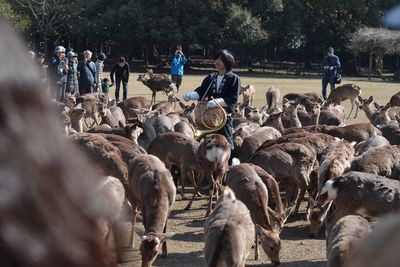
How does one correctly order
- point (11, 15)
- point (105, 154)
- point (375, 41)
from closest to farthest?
point (105, 154)
point (11, 15)
point (375, 41)

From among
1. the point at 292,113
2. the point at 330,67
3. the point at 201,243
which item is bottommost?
the point at 201,243

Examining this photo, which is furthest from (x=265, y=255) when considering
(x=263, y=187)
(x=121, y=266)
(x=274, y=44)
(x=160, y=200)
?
(x=274, y=44)

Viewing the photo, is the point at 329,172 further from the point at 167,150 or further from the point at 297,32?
the point at 297,32

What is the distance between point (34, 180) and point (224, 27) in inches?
1891

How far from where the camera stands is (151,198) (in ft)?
27.3

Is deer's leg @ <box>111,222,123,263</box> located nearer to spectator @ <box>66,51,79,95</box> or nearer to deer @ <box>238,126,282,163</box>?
deer @ <box>238,126,282,163</box>

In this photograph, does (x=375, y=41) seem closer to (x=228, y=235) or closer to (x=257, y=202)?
(x=257, y=202)

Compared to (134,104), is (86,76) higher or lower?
higher

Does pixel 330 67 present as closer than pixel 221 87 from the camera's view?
No

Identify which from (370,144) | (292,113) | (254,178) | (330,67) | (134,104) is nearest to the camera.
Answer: (254,178)

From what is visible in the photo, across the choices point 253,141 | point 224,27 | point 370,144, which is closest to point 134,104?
point 253,141

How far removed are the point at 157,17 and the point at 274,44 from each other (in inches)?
386

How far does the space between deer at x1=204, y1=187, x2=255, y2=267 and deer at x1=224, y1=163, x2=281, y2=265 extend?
38.0 inches

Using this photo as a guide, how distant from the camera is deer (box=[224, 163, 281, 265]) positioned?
827 centimetres
